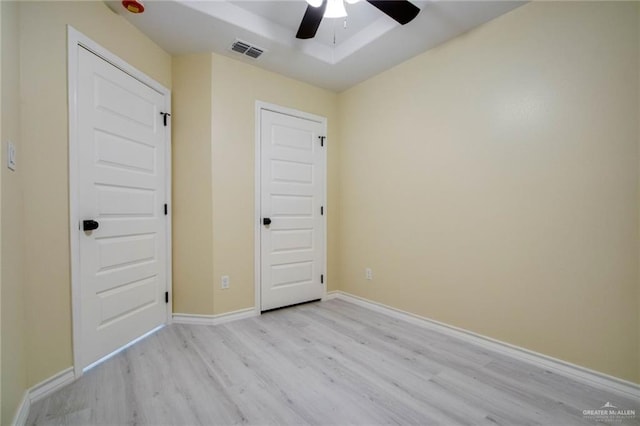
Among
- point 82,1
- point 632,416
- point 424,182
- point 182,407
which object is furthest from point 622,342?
point 82,1

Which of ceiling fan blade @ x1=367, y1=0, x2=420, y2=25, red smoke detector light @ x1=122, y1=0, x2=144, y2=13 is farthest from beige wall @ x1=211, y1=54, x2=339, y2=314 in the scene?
ceiling fan blade @ x1=367, y1=0, x2=420, y2=25

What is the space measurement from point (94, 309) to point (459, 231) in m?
2.81

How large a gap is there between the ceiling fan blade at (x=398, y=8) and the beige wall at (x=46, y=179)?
1925 millimetres

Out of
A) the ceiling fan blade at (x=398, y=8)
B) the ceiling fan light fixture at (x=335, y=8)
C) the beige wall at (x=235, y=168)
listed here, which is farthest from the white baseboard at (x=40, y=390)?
the ceiling fan blade at (x=398, y=8)

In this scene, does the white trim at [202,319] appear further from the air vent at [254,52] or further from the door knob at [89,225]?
the air vent at [254,52]

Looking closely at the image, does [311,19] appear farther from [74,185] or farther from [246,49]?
[74,185]

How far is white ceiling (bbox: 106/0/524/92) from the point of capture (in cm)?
206

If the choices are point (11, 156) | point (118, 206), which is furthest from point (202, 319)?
point (11, 156)

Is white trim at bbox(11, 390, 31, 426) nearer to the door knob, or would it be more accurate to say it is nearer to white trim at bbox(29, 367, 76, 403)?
white trim at bbox(29, 367, 76, 403)

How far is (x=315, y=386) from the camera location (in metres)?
1.70

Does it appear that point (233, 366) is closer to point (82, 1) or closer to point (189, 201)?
point (189, 201)

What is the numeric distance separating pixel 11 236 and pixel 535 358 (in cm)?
316

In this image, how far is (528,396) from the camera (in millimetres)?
1600

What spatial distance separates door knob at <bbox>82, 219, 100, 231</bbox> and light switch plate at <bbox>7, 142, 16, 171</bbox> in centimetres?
53
